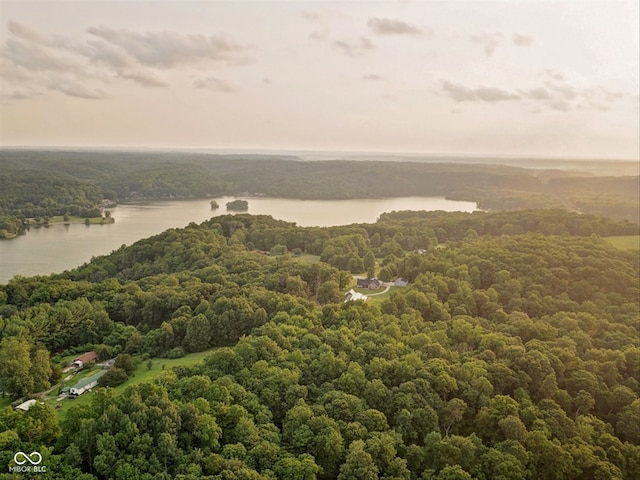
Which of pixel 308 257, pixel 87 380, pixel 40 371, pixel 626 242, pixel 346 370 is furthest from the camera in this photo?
pixel 626 242

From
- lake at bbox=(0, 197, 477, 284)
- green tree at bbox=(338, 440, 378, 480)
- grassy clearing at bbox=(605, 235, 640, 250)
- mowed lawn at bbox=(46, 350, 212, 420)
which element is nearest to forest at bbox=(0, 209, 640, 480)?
green tree at bbox=(338, 440, 378, 480)

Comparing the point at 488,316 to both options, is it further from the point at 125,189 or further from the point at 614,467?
the point at 125,189

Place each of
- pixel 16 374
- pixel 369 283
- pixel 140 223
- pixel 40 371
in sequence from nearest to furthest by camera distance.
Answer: pixel 16 374 → pixel 40 371 → pixel 369 283 → pixel 140 223

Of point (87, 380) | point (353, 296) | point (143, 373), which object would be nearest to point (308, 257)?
point (353, 296)

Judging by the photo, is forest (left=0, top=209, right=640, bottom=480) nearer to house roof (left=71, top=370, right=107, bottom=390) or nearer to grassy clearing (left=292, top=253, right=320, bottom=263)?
house roof (left=71, top=370, right=107, bottom=390)


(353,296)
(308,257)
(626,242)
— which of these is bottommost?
(308,257)

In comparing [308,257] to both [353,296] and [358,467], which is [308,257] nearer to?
[353,296]
